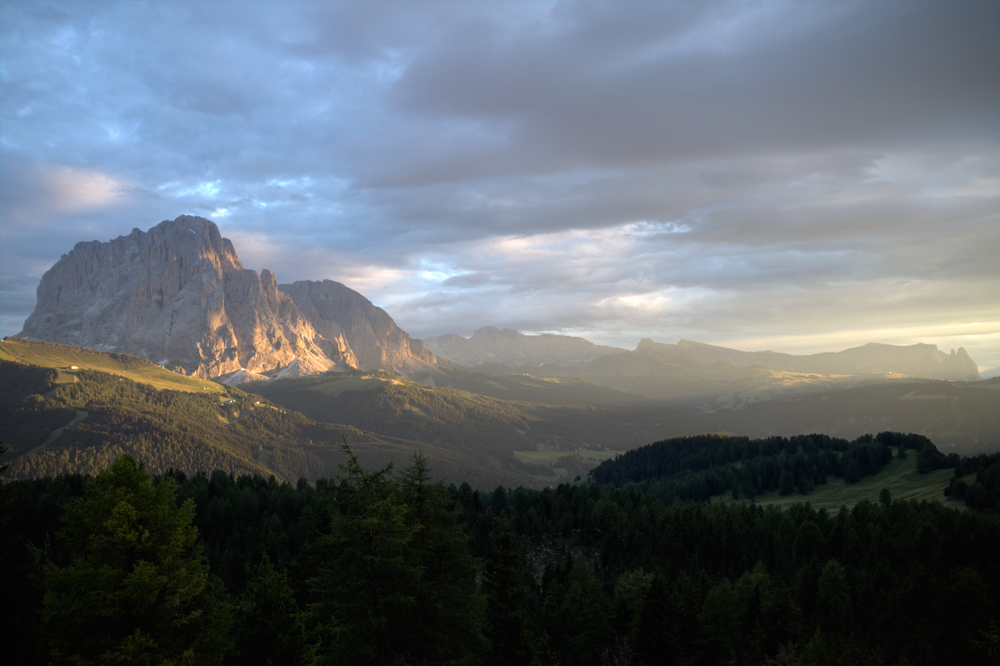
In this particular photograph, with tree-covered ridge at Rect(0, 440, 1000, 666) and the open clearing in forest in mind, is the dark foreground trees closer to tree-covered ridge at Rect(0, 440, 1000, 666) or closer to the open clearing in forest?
tree-covered ridge at Rect(0, 440, 1000, 666)

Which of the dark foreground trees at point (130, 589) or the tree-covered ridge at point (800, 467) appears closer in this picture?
the dark foreground trees at point (130, 589)

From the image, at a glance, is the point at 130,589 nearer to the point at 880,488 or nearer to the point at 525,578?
the point at 525,578

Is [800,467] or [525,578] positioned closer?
[525,578]

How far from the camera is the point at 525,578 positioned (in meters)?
79.1

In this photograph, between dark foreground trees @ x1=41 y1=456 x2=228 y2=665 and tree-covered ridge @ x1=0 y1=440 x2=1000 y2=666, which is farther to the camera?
tree-covered ridge @ x1=0 y1=440 x2=1000 y2=666

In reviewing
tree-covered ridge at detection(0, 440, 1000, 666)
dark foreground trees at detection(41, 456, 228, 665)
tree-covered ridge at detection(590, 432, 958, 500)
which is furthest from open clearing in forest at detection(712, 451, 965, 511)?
dark foreground trees at detection(41, 456, 228, 665)

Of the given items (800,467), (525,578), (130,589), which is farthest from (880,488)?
(130,589)

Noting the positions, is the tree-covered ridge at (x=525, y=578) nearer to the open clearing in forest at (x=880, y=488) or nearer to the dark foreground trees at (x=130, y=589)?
the dark foreground trees at (x=130, y=589)

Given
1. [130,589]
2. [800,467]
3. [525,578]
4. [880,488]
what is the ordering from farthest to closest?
1. [800,467]
2. [880,488]
3. [525,578]
4. [130,589]

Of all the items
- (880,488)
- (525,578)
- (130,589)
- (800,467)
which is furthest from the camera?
(800,467)

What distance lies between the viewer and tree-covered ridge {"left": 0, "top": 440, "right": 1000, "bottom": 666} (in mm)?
19484

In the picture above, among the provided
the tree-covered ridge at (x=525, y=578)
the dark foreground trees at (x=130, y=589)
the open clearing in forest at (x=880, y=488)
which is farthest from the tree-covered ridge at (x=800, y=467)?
the dark foreground trees at (x=130, y=589)

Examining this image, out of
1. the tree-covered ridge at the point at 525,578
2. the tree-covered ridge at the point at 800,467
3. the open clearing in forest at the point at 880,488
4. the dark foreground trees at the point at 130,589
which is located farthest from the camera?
the tree-covered ridge at the point at 800,467

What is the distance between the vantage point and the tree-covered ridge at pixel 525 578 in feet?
63.9
